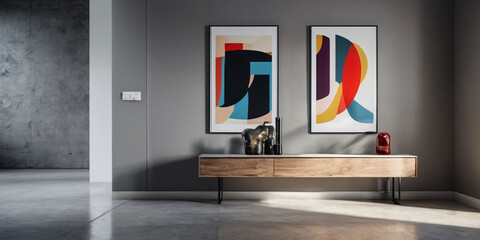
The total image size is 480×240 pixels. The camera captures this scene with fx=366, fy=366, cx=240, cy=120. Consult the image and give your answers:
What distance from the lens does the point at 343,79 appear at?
4.43 metres

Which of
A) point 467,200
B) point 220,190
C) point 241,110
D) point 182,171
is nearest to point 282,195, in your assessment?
point 220,190

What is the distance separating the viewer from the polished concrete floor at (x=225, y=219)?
2.90 metres

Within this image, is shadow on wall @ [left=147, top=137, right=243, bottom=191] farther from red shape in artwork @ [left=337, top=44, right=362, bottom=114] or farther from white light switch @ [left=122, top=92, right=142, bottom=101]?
red shape in artwork @ [left=337, top=44, right=362, bottom=114]

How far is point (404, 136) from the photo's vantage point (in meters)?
4.45

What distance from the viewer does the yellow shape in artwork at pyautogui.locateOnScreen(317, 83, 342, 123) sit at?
4.43m

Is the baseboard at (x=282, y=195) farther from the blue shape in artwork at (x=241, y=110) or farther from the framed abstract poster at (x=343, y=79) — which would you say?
the blue shape in artwork at (x=241, y=110)

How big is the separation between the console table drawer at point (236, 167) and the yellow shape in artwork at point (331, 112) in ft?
3.05

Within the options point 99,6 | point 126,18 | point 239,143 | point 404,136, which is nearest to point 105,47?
point 99,6

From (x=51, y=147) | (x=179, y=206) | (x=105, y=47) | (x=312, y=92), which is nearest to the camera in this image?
(x=179, y=206)

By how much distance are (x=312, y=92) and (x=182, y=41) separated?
1706 mm

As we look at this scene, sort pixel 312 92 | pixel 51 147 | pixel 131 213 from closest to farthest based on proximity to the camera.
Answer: pixel 131 213 → pixel 312 92 → pixel 51 147

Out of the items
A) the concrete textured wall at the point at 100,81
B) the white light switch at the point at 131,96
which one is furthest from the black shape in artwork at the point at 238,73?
the concrete textured wall at the point at 100,81

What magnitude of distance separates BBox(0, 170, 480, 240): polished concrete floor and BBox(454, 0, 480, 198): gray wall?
15.3 inches

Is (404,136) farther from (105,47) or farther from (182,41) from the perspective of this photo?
(105,47)
